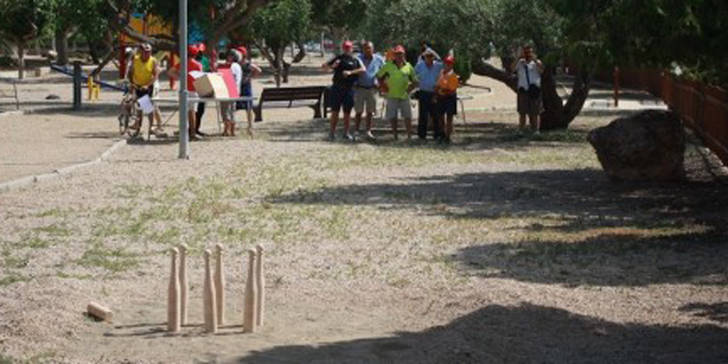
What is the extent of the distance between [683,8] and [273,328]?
4238mm

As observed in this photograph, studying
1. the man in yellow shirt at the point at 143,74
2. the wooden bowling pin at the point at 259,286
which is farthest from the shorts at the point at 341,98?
the wooden bowling pin at the point at 259,286

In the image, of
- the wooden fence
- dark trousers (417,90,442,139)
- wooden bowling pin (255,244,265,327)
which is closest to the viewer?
wooden bowling pin (255,244,265,327)

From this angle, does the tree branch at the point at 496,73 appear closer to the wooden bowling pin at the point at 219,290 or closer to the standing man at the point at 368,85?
the standing man at the point at 368,85

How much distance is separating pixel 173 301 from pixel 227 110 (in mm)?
17085

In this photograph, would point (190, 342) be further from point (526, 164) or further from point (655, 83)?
point (655, 83)

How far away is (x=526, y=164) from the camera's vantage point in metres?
22.0

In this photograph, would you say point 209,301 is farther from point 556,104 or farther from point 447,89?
point 556,104

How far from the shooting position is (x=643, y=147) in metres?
18.9

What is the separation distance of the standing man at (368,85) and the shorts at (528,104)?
3.01m

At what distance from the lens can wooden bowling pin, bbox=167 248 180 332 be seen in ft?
30.2

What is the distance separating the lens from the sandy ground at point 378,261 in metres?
9.21

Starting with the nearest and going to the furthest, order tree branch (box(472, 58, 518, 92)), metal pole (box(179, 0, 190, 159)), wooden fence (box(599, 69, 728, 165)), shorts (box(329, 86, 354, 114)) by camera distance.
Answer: metal pole (box(179, 0, 190, 159)), wooden fence (box(599, 69, 728, 165)), shorts (box(329, 86, 354, 114)), tree branch (box(472, 58, 518, 92))

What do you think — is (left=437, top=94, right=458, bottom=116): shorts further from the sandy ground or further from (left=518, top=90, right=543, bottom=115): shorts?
the sandy ground

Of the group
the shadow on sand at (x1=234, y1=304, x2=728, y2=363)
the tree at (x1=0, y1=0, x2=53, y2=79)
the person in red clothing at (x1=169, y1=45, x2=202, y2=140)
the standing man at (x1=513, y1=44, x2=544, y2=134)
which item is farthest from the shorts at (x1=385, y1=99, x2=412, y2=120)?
the tree at (x1=0, y1=0, x2=53, y2=79)
